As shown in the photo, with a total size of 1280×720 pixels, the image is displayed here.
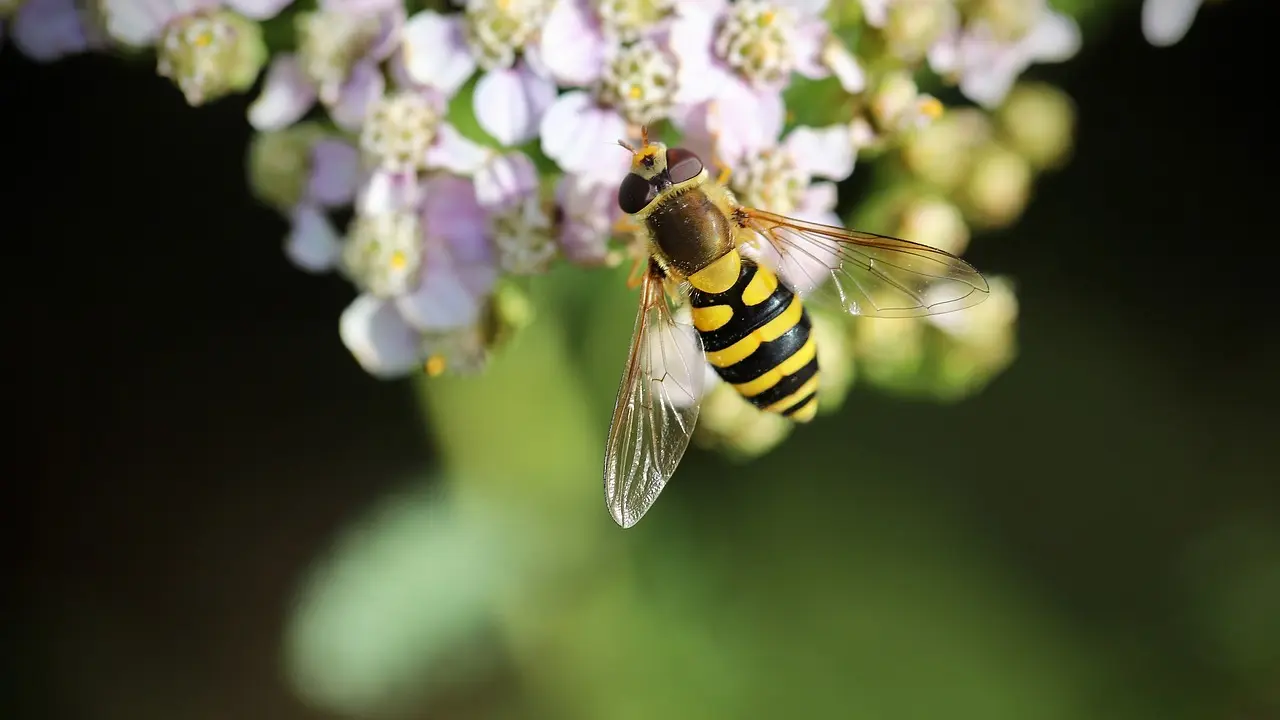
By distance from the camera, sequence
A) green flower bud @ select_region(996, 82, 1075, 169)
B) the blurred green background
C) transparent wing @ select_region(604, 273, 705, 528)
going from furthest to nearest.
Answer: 1. the blurred green background
2. green flower bud @ select_region(996, 82, 1075, 169)
3. transparent wing @ select_region(604, 273, 705, 528)

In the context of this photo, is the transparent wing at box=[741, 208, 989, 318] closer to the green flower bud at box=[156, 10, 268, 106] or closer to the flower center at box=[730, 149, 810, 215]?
the flower center at box=[730, 149, 810, 215]

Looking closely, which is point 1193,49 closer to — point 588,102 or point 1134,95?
point 1134,95

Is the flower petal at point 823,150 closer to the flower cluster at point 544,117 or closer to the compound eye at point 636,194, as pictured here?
the flower cluster at point 544,117

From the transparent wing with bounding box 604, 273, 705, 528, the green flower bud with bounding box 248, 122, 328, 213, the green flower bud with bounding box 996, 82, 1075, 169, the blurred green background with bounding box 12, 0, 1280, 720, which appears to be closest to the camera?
the transparent wing with bounding box 604, 273, 705, 528

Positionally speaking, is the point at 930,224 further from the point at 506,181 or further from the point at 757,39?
the point at 506,181

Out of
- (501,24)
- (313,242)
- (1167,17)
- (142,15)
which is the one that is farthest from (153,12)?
(1167,17)

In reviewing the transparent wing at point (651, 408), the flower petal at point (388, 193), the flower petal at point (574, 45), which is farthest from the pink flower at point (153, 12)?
Answer: the transparent wing at point (651, 408)

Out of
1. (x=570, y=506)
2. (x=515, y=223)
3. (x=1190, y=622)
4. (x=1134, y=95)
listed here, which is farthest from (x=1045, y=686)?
(x=515, y=223)

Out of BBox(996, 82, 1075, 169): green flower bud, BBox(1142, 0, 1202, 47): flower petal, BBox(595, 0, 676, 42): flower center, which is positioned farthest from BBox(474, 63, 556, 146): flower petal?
BBox(1142, 0, 1202, 47): flower petal
